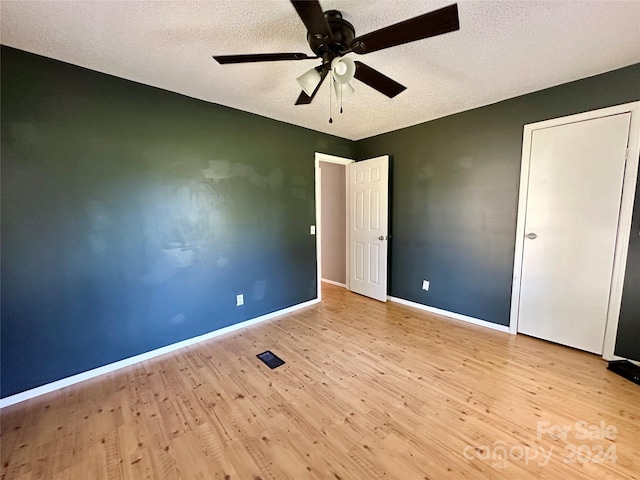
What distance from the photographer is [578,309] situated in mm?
2400

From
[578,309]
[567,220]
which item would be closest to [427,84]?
[567,220]

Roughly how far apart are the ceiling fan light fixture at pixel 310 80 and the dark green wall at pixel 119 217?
4.81 feet

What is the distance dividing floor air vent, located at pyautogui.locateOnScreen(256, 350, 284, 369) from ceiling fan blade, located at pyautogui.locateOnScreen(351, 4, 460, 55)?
7.75ft

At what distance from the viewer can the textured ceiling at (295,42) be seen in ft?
4.76

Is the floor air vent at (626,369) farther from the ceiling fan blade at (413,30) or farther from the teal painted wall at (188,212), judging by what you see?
the ceiling fan blade at (413,30)

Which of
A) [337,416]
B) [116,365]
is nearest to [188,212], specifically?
[116,365]

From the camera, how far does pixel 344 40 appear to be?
4.93 ft

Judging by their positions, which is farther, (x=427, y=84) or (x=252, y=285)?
(x=252, y=285)

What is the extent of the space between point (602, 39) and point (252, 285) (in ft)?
11.5

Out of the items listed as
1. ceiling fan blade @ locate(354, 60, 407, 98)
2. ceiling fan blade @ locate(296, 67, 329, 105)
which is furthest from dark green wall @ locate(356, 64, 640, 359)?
ceiling fan blade @ locate(296, 67, 329, 105)

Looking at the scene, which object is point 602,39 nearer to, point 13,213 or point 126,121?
point 126,121

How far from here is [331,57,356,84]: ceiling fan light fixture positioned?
4.76ft

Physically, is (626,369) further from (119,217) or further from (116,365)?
(119,217)

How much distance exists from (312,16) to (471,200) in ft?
8.58
